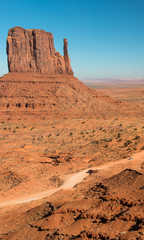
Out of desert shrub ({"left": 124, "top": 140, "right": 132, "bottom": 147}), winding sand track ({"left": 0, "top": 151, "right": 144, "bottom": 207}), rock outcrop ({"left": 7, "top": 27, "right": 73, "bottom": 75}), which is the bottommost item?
winding sand track ({"left": 0, "top": 151, "right": 144, "bottom": 207})

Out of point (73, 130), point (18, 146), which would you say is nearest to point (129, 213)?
point (18, 146)

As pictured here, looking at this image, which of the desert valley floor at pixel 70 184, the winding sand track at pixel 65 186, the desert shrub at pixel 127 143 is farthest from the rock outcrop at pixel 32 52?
the winding sand track at pixel 65 186

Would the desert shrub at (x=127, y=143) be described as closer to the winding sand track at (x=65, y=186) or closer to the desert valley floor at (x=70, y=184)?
the desert valley floor at (x=70, y=184)

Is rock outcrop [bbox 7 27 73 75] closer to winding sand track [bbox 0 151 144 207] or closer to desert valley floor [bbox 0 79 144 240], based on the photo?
desert valley floor [bbox 0 79 144 240]

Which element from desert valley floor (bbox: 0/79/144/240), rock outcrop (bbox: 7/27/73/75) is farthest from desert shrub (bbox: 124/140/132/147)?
rock outcrop (bbox: 7/27/73/75)

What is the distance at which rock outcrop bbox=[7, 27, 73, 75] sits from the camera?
181 feet

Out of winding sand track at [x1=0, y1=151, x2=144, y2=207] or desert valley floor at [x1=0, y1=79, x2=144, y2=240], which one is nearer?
desert valley floor at [x1=0, y1=79, x2=144, y2=240]

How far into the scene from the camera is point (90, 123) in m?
43.0

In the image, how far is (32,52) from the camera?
56.8 metres

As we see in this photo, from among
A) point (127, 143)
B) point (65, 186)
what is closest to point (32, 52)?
Answer: point (127, 143)

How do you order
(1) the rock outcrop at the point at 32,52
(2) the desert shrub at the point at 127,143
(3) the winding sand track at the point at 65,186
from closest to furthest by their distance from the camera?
(3) the winding sand track at the point at 65,186
(2) the desert shrub at the point at 127,143
(1) the rock outcrop at the point at 32,52

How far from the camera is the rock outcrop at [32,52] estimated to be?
55.2m

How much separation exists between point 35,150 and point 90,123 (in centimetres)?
1741

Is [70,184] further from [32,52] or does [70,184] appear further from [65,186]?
[32,52]
